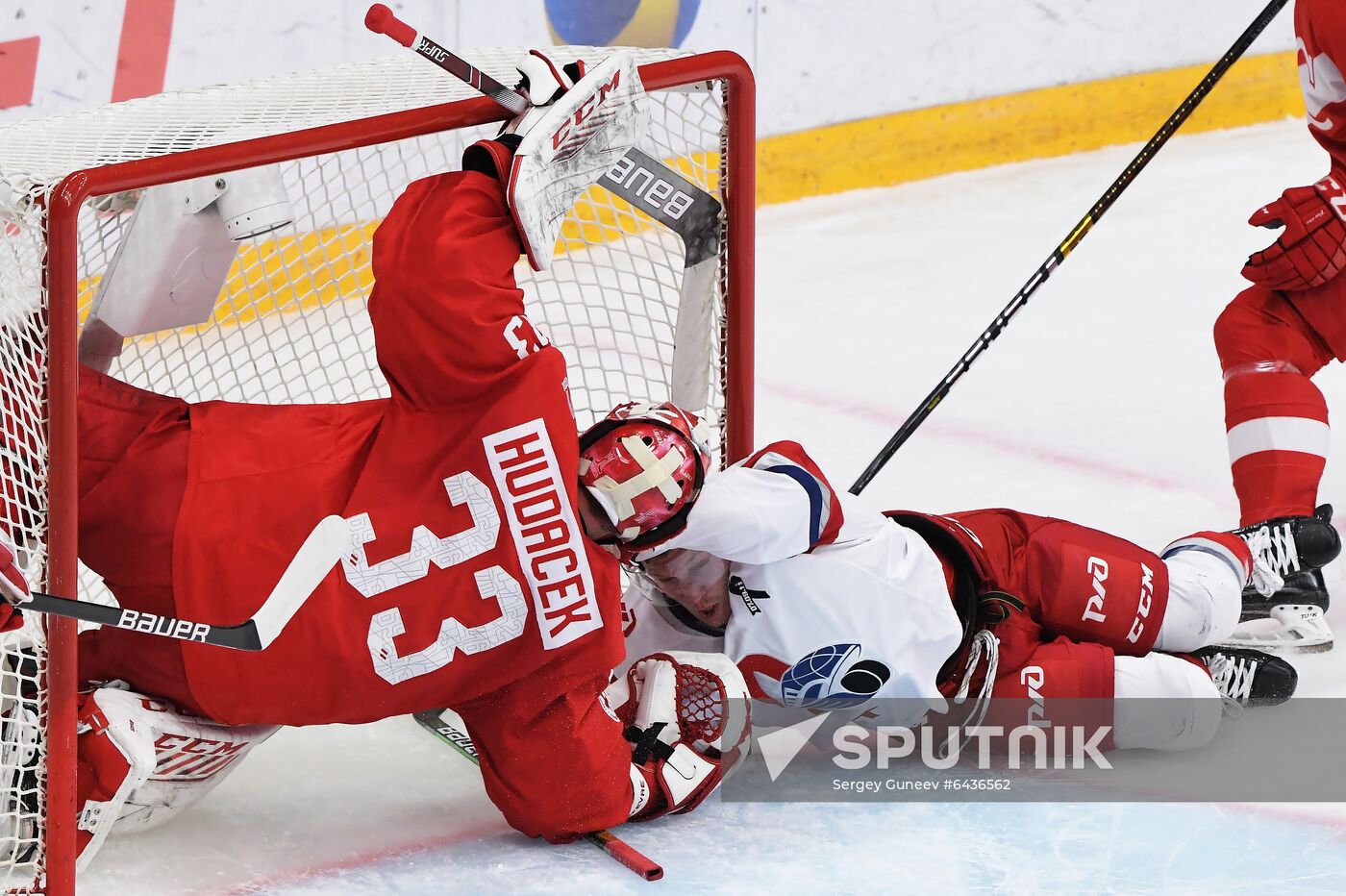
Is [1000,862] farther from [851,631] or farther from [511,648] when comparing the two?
[511,648]

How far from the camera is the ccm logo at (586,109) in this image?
1849 mm

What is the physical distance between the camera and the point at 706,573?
82.3 inches

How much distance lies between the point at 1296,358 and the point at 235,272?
1.49 m

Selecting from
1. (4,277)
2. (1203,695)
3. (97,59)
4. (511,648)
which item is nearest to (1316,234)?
(1203,695)

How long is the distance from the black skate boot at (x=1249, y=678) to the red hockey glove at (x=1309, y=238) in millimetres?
567

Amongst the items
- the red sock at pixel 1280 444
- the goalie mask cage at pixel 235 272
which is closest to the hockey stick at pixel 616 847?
the goalie mask cage at pixel 235 272

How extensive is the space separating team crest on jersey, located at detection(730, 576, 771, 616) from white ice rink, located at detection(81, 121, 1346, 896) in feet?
0.74

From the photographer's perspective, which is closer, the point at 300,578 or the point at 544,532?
the point at 300,578

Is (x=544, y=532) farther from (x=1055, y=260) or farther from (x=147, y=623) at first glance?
(x=1055, y=260)

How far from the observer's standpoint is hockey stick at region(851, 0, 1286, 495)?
2701 millimetres

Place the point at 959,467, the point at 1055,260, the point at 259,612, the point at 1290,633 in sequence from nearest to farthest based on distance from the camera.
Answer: the point at 259,612 < the point at 1290,633 < the point at 1055,260 < the point at 959,467

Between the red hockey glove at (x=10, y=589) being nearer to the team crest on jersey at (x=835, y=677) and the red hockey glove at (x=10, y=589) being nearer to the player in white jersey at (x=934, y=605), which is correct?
the player in white jersey at (x=934, y=605)

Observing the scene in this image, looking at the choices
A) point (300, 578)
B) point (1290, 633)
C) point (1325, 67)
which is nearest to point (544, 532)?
point (300, 578)

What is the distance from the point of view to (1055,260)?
110 inches
